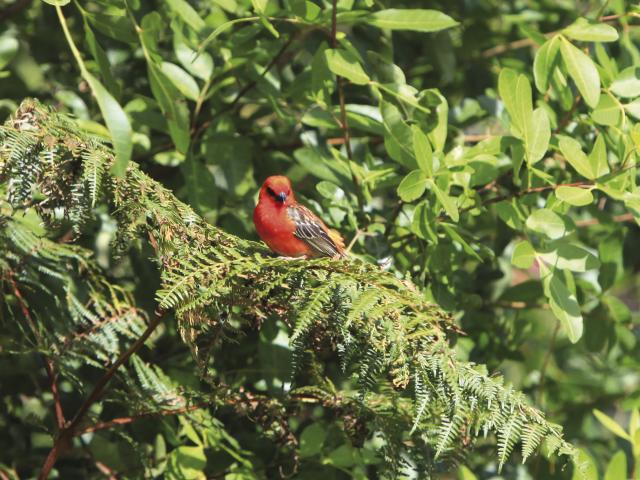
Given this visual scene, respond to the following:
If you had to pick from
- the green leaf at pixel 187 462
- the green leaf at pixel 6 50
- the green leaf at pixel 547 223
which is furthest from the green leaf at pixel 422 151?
the green leaf at pixel 6 50

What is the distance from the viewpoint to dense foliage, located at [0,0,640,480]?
227 centimetres

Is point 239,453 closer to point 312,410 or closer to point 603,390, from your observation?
point 312,410

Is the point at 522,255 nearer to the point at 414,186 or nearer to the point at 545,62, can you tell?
the point at 414,186

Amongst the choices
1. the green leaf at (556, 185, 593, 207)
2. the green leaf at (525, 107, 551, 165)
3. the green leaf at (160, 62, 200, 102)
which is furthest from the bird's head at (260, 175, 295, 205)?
the green leaf at (556, 185, 593, 207)

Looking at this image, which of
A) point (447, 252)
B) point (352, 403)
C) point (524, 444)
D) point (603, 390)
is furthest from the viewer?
point (603, 390)

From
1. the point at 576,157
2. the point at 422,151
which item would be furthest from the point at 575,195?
the point at 422,151

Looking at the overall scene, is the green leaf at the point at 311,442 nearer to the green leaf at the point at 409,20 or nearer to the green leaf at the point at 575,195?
the green leaf at the point at 575,195

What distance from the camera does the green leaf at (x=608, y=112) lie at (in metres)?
2.81

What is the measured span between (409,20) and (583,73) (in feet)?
1.92

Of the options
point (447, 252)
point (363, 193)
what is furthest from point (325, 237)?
point (447, 252)

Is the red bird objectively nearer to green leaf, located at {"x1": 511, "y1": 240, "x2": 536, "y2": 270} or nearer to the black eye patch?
the black eye patch

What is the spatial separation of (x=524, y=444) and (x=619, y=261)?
1509 mm

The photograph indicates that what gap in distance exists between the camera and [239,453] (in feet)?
10.00

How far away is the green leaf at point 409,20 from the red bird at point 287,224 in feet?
2.23
